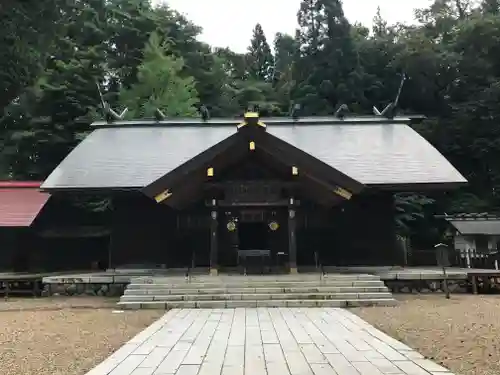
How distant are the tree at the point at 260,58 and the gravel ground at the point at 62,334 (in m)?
33.6

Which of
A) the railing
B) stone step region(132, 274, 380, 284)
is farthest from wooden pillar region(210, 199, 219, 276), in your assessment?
the railing

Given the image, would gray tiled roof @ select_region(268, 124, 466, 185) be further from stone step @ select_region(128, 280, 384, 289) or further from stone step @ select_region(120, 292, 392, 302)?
stone step @ select_region(120, 292, 392, 302)

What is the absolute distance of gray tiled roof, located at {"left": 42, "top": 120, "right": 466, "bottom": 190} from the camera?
534 inches

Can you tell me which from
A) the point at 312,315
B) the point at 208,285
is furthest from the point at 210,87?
the point at 312,315

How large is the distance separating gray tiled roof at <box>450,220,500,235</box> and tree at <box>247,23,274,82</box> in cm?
2676

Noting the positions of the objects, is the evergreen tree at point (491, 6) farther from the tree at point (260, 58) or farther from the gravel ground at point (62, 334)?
the gravel ground at point (62, 334)

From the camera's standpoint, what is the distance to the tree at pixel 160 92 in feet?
79.2

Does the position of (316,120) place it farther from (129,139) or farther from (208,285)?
(208,285)

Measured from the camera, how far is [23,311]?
9773 mm

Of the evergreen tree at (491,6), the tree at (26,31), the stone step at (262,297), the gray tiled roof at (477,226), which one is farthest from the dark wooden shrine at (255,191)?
the evergreen tree at (491,6)

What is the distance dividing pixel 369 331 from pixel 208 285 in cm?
456

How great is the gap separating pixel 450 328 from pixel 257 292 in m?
4.25

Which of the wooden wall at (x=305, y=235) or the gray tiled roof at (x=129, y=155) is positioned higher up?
the gray tiled roof at (x=129, y=155)

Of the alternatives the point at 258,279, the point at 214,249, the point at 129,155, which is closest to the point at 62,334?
the point at 258,279
